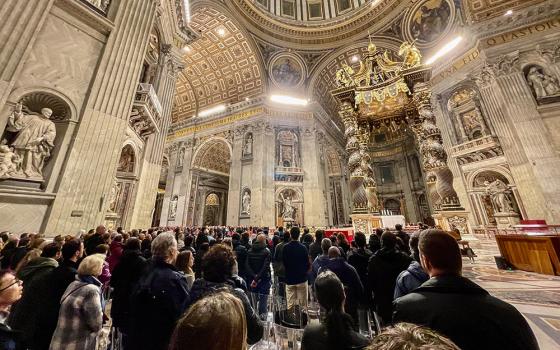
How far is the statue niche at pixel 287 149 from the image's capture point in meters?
17.5

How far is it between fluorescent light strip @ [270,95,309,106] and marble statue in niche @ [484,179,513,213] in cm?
1354

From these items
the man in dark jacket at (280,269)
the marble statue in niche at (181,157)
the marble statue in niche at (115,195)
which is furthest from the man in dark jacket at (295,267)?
the marble statue in niche at (181,157)

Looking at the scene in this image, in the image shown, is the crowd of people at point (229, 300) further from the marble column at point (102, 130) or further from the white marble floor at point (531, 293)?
the marble column at point (102, 130)

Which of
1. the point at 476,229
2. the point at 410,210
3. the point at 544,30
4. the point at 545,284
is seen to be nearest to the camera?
the point at 545,284

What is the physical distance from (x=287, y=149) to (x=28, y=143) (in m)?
14.7

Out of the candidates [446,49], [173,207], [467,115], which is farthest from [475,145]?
[173,207]

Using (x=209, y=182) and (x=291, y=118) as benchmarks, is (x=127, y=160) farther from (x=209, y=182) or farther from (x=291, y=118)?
(x=291, y=118)

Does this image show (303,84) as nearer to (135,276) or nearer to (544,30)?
(544,30)

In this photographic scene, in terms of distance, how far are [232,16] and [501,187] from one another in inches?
775

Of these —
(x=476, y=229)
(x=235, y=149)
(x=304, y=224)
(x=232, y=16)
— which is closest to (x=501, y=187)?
(x=476, y=229)

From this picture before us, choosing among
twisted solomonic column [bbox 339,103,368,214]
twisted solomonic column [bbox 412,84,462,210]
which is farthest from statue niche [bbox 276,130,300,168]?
twisted solomonic column [bbox 412,84,462,210]

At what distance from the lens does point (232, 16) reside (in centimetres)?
1570

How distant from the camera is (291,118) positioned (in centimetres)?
1847

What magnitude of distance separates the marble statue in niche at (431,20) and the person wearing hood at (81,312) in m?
20.2
